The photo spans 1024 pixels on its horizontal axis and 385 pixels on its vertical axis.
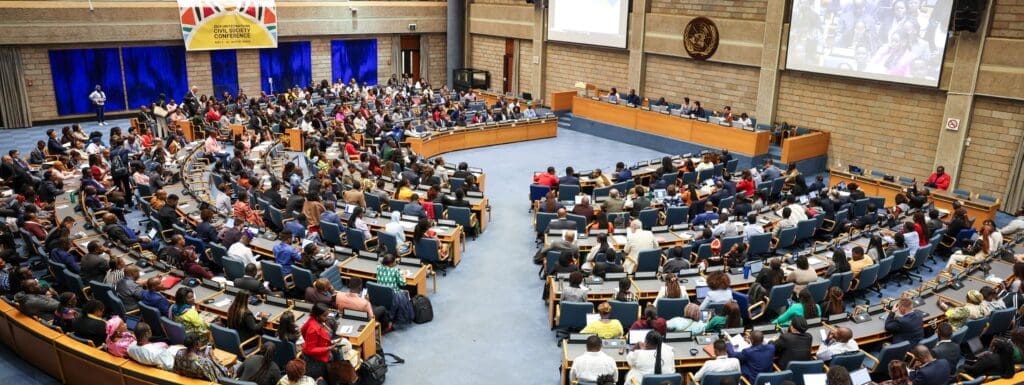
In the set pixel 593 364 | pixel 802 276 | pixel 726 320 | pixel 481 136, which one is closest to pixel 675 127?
pixel 481 136

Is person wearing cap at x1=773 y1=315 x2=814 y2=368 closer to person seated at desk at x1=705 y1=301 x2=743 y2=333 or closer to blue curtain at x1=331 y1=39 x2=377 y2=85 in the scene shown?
person seated at desk at x1=705 y1=301 x2=743 y2=333

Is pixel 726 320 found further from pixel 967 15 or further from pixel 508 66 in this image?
pixel 508 66

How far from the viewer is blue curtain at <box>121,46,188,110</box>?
82.1ft

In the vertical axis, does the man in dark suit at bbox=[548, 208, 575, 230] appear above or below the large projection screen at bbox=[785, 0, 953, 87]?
below

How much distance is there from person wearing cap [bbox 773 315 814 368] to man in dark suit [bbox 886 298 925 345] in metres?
1.42

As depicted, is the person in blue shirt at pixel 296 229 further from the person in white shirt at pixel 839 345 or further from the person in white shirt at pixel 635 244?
the person in white shirt at pixel 839 345

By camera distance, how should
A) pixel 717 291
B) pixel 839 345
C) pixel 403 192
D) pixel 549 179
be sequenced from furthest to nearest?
pixel 549 179 < pixel 403 192 < pixel 717 291 < pixel 839 345

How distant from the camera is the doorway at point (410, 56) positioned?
31203 millimetres

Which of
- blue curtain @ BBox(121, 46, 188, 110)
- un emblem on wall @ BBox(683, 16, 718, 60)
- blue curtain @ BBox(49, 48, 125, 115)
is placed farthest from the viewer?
blue curtain @ BBox(121, 46, 188, 110)

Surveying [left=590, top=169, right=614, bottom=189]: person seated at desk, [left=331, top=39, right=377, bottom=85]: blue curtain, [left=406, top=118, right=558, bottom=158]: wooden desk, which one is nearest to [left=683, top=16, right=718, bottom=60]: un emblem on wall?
[left=406, top=118, right=558, bottom=158]: wooden desk

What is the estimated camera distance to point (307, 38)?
28547 millimetres

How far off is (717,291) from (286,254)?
244 inches

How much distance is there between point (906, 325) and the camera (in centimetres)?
859

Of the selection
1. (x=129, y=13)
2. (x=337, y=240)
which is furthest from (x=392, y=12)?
(x=337, y=240)
